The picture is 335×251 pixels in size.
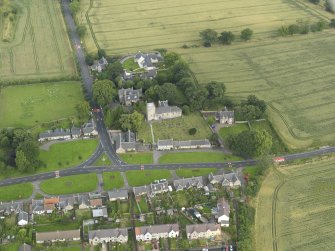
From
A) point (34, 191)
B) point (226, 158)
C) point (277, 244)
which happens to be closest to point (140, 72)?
point (226, 158)

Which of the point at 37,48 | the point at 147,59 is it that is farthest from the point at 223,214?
the point at 37,48

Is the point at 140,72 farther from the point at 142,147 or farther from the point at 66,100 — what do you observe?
the point at 142,147

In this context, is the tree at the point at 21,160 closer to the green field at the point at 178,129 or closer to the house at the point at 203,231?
the green field at the point at 178,129

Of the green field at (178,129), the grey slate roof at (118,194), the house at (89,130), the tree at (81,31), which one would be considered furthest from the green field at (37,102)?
the grey slate roof at (118,194)

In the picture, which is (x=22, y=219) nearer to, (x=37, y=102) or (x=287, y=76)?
(x=37, y=102)

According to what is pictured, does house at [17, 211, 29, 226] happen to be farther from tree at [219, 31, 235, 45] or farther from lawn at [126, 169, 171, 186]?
tree at [219, 31, 235, 45]

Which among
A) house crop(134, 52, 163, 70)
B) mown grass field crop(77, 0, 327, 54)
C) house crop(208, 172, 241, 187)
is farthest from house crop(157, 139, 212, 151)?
mown grass field crop(77, 0, 327, 54)
